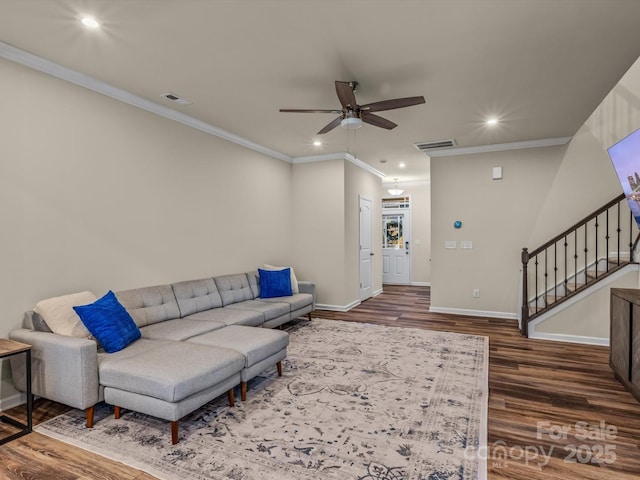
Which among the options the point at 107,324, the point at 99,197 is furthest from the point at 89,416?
the point at 99,197

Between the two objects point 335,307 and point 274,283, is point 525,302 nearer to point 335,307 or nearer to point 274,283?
point 335,307

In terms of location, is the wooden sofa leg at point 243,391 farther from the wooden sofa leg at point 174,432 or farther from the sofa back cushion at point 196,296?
the sofa back cushion at point 196,296

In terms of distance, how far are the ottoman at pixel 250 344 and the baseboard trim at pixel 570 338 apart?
11.4 feet

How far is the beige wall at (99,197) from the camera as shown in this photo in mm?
2846

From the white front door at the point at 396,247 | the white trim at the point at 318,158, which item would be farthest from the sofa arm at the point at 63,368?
the white front door at the point at 396,247

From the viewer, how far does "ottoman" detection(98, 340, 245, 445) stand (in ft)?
7.53

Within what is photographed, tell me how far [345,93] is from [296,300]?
304 cm

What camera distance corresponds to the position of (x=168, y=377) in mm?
2299

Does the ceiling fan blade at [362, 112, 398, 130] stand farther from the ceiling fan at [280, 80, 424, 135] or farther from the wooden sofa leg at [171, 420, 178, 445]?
the wooden sofa leg at [171, 420, 178, 445]

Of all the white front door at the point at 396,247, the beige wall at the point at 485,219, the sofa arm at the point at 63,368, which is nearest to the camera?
the sofa arm at the point at 63,368

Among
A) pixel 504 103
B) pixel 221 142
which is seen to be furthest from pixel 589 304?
pixel 221 142

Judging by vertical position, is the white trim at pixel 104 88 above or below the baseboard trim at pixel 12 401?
above

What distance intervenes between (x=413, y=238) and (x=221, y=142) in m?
6.35

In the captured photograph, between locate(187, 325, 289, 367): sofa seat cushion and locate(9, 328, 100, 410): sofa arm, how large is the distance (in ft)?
2.54
